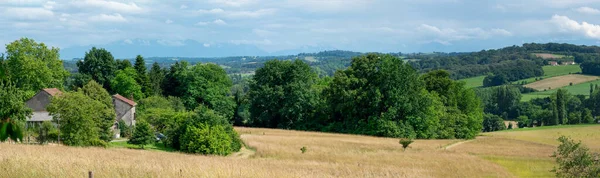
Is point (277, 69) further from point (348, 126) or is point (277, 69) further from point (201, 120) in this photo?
point (201, 120)

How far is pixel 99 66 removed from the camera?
8088cm

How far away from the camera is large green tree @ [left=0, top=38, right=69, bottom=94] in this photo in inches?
2335

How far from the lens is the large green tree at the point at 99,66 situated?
80.5 metres

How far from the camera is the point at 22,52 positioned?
197 feet

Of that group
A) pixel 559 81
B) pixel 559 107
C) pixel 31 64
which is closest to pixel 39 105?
pixel 31 64

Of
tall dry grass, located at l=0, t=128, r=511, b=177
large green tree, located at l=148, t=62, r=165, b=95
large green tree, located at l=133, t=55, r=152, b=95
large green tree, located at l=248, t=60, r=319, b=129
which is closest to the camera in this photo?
tall dry grass, located at l=0, t=128, r=511, b=177

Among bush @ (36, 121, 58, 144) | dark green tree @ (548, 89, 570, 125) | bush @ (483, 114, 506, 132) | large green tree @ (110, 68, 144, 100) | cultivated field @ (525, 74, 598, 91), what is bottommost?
bush @ (483, 114, 506, 132)

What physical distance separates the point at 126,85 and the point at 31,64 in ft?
57.9

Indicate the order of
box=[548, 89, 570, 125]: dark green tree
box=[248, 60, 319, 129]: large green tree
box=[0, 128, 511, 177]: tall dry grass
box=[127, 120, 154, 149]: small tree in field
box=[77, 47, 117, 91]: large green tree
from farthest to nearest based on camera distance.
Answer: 1. box=[548, 89, 570, 125]: dark green tree
2. box=[77, 47, 117, 91]: large green tree
3. box=[248, 60, 319, 129]: large green tree
4. box=[127, 120, 154, 149]: small tree in field
5. box=[0, 128, 511, 177]: tall dry grass

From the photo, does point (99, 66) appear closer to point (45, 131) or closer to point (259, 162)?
point (45, 131)

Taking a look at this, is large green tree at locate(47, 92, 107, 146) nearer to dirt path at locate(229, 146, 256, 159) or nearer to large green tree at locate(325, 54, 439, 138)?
dirt path at locate(229, 146, 256, 159)

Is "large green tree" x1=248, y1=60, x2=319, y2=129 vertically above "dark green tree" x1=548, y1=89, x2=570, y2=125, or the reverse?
"large green tree" x1=248, y1=60, x2=319, y2=129

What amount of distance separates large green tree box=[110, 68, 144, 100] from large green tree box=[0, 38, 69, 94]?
1257cm

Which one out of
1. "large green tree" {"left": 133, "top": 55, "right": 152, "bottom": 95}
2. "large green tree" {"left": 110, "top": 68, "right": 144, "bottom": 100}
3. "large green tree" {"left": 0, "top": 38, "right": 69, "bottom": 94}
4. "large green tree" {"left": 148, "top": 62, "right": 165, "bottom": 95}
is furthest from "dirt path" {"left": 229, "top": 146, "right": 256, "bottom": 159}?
"large green tree" {"left": 148, "top": 62, "right": 165, "bottom": 95}
